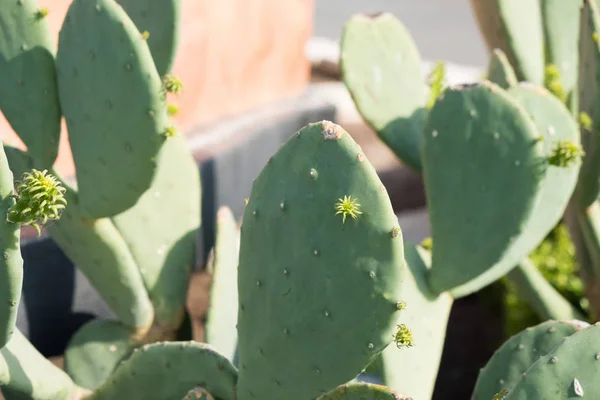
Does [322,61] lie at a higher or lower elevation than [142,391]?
lower

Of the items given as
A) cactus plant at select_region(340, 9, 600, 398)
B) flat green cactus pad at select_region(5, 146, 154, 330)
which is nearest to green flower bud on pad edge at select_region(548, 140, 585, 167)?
cactus plant at select_region(340, 9, 600, 398)

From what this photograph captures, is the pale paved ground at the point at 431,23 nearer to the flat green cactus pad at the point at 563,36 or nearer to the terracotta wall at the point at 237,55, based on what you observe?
the terracotta wall at the point at 237,55

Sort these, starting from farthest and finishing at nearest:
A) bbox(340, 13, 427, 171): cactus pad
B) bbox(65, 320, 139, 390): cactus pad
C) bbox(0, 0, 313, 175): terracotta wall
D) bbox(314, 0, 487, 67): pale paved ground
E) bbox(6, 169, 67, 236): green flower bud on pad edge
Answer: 1. bbox(314, 0, 487, 67): pale paved ground
2. bbox(0, 0, 313, 175): terracotta wall
3. bbox(340, 13, 427, 171): cactus pad
4. bbox(65, 320, 139, 390): cactus pad
5. bbox(6, 169, 67, 236): green flower bud on pad edge

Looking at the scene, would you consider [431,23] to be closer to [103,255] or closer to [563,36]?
[563,36]

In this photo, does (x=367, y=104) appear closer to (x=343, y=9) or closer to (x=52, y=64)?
(x=52, y=64)

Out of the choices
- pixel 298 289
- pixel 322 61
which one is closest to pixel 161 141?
pixel 298 289

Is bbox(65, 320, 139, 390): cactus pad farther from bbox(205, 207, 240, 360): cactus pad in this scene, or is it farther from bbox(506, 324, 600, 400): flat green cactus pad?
bbox(506, 324, 600, 400): flat green cactus pad
